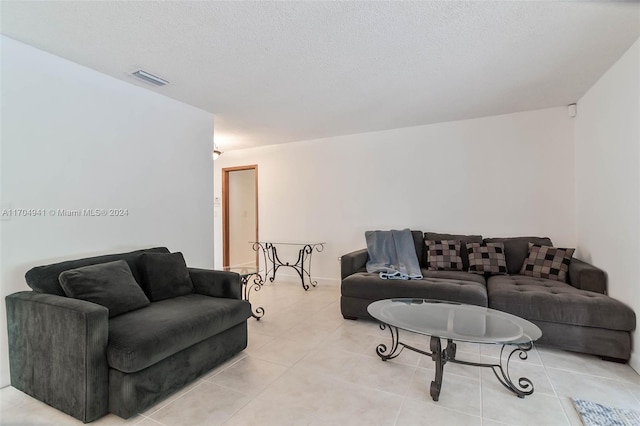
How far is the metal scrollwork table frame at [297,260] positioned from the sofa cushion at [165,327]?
2381mm

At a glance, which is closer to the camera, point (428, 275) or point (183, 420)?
point (183, 420)

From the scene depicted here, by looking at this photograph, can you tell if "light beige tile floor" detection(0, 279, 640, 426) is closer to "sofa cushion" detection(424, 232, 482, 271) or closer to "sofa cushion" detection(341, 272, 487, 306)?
"sofa cushion" detection(341, 272, 487, 306)

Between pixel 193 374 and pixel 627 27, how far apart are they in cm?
365

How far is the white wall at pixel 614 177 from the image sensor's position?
7.30ft

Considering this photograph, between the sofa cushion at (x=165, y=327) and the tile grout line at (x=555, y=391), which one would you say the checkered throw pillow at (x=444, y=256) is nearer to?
the tile grout line at (x=555, y=391)

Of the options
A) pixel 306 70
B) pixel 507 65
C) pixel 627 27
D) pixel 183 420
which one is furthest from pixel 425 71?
pixel 183 420

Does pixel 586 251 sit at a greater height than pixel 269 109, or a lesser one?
lesser

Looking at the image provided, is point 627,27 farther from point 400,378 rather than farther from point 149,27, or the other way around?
point 149,27

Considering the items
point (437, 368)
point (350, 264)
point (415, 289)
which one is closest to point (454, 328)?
point (437, 368)

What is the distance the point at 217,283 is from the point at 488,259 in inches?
112

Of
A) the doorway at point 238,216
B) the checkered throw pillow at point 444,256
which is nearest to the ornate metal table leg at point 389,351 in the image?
the checkered throw pillow at point 444,256

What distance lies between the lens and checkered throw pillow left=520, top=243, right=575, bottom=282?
3.03 m

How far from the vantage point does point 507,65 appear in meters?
2.52

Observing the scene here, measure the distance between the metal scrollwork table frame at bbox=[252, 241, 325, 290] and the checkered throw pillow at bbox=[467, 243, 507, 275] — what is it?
2210 mm
